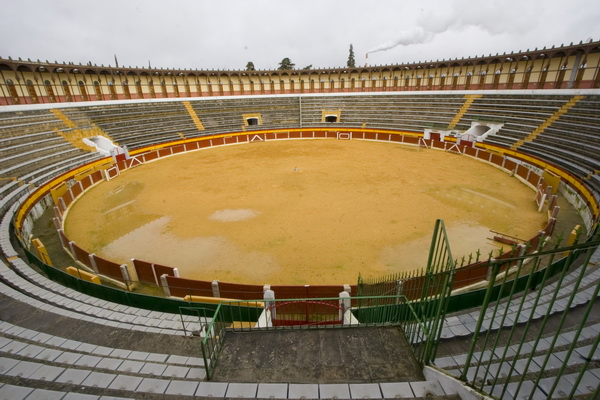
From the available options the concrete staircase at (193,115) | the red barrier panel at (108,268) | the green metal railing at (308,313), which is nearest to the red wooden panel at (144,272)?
the red barrier panel at (108,268)

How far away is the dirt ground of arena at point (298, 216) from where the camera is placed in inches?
391

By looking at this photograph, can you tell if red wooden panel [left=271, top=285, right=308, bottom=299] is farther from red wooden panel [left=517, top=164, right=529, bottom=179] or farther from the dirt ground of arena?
red wooden panel [left=517, top=164, right=529, bottom=179]

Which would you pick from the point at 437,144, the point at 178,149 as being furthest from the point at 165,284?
the point at 437,144

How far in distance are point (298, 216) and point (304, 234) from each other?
5.58 ft

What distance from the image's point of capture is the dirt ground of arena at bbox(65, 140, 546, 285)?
32.6 ft

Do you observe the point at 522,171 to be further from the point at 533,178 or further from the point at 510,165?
the point at 510,165

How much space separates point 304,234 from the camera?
1155 cm

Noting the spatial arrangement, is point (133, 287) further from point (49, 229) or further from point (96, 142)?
point (96, 142)

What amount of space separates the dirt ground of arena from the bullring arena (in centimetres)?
11

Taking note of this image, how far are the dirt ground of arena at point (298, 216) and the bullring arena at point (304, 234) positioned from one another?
11 cm

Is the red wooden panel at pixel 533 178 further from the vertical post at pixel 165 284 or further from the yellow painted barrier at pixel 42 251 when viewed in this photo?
the yellow painted barrier at pixel 42 251

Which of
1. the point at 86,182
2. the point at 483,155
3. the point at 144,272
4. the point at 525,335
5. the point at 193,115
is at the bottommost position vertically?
the point at 483,155

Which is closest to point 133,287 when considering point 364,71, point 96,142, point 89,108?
point 96,142

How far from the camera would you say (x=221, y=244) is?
11.1 metres
